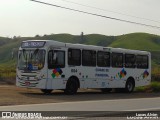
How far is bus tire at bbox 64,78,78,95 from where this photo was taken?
2700 cm

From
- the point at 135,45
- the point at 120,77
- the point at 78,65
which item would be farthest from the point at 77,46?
the point at 135,45

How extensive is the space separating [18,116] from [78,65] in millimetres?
13109

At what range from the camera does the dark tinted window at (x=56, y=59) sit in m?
25.8

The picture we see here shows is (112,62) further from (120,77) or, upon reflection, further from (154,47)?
(154,47)

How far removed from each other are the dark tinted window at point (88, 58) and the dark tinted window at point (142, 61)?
5241mm

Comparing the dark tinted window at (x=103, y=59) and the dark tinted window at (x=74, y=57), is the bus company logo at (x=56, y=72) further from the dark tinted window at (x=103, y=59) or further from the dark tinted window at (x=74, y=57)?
the dark tinted window at (x=103, y=59)

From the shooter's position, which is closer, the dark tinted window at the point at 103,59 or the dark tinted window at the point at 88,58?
the dark tinted window at the point at 88,58

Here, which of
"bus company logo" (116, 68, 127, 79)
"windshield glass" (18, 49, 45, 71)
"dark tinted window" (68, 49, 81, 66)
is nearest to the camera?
"windshield glass" (18, 49, 45, 71)

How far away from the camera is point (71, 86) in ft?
89.2

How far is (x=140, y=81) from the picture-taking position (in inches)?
1329

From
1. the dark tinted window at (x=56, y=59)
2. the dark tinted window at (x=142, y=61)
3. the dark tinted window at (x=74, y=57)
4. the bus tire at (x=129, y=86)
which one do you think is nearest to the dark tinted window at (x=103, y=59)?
the dark tinted window at (x=74, y=57)

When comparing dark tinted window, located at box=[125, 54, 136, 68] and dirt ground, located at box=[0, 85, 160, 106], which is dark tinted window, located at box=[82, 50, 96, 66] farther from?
dark tinted window, located at box=[125, 54, 136, 68]

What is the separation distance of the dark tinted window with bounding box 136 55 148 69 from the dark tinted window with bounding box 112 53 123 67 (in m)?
2.04

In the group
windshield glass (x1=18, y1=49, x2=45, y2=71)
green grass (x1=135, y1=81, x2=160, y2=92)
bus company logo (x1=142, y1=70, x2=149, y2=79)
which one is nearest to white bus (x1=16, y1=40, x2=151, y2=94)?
windshield glass (x1=18, y1=49, x2=45, y2=71)
